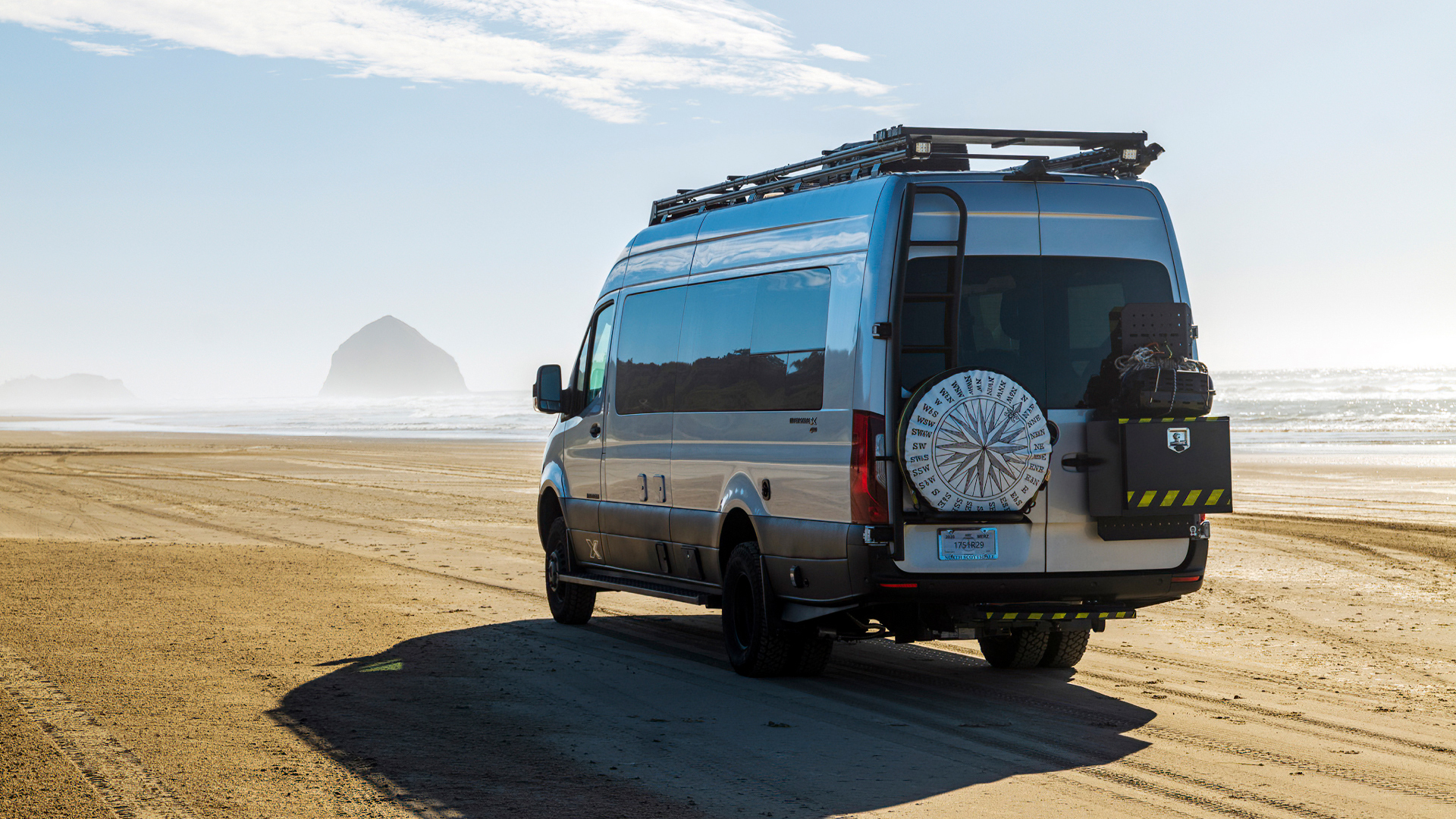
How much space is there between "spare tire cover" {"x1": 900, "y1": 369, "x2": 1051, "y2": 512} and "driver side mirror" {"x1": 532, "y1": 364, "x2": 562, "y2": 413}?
15.8 feet

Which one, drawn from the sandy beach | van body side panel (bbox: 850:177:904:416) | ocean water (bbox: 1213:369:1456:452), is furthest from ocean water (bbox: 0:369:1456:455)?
van body side panel (bbox: 850:177:904:416)

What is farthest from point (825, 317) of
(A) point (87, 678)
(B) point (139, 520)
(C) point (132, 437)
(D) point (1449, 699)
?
(C) point (132, 437)

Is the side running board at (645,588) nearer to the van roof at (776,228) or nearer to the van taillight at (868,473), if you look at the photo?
the van taillight at (868,473)

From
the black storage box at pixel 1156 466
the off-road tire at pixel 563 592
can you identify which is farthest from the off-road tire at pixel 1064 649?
the off-road tire at pixel 563 592

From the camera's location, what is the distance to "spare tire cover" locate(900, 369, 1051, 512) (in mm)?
7574

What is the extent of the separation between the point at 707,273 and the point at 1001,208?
8.05ft

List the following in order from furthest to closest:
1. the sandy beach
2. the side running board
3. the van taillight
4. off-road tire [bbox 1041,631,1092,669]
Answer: the side running board → off-road tire [bbox 1041,631,1092,669] → the van taillight → the sandy beach

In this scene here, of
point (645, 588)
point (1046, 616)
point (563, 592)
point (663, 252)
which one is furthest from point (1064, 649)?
point (563, 592)

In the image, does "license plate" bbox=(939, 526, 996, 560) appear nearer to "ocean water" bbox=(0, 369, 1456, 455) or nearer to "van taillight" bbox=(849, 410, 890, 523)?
"van taillight" bbox=(849, 410, 890, 523)

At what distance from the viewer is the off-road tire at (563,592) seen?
11.6 meters

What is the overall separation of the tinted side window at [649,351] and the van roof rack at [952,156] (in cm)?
123

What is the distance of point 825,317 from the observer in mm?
8344

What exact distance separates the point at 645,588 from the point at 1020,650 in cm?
275

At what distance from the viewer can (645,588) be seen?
1054cm
